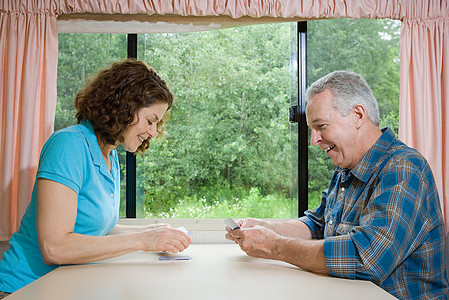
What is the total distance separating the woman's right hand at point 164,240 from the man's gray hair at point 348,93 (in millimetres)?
757

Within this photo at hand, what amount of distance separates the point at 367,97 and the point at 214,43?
131 cm

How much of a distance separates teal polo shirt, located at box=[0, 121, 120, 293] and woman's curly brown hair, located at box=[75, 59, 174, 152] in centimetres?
7

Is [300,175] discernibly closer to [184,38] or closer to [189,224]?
Result: [189,224]

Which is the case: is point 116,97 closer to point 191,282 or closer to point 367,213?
point 191,282

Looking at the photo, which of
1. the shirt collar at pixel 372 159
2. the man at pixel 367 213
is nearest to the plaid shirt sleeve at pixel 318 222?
the man at pixel 367 213

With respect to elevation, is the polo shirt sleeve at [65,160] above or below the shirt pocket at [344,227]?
above

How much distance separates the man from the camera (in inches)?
52.2

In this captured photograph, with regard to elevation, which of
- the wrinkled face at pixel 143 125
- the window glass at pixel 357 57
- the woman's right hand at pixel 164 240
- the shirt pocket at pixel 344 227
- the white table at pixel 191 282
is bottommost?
the white table at pixel 191 282

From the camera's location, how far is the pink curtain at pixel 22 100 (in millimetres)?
2385

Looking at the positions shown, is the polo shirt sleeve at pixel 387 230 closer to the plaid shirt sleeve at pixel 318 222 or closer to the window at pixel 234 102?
the plaid shirt sleeve at pixel 318 222

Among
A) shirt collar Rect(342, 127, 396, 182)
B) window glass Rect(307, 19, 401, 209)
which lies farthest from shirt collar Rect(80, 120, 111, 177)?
window glass Rect(307, 19, 401, 209)

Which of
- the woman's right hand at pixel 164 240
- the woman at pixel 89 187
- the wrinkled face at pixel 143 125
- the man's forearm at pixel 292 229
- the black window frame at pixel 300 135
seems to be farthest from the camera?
the black window frame at pixel 300 135

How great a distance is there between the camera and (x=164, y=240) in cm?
157

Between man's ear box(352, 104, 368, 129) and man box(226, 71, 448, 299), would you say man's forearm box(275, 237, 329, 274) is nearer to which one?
man box(226, 71, 448, 299)
